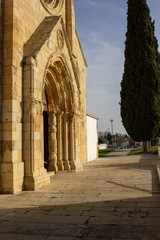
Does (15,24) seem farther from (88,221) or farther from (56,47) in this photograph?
(88,221)

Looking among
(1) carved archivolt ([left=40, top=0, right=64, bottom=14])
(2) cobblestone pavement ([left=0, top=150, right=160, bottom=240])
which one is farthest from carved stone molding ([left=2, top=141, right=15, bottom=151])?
(1) carved archivolt ([left=40, top=0, right=64, bottom=14])

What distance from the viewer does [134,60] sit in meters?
19.2

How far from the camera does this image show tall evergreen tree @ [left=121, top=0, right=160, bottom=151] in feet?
60.7

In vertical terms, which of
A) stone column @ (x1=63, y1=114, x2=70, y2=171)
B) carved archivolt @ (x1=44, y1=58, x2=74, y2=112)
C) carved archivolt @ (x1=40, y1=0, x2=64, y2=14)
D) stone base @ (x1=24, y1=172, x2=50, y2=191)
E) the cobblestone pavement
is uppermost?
carved archivolt @ (x1=40, y1=0, x2=64, y2=14)

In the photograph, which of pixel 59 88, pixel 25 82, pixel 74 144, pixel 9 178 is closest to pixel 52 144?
pixel 74 144

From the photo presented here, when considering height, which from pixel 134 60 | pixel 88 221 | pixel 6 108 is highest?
pixel 134 60

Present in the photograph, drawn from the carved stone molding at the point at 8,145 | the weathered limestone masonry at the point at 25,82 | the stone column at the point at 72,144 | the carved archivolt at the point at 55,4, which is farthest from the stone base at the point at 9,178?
the carved archivolt at the point at 55,4

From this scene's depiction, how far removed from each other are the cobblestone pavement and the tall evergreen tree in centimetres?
1270

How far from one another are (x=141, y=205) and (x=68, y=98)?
6.19 metres

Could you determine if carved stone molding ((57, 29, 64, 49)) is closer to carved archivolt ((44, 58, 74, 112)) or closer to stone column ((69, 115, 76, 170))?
carved archivolt ((44, 58, 74, 112))

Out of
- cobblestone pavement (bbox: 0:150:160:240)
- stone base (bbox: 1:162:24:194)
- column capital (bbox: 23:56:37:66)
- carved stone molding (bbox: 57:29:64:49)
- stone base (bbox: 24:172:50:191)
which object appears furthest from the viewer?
carved stone molding (bbox: 57:29:64:49)

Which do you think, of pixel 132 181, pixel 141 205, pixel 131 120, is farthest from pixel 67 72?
pixel 131 120

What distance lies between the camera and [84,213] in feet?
13.5

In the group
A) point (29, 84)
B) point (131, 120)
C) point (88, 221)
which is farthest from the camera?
point (131, 120)
